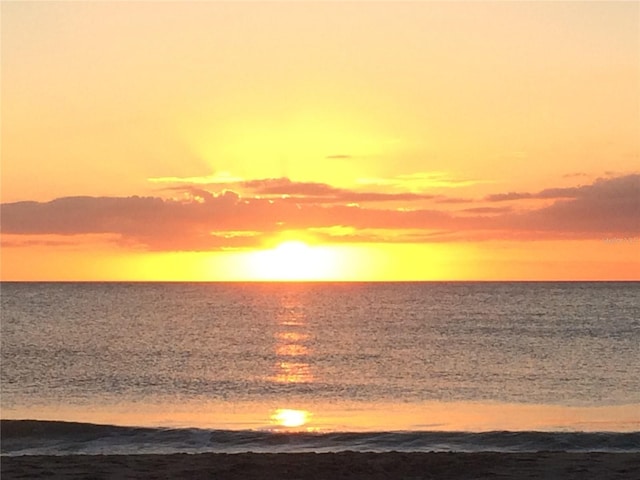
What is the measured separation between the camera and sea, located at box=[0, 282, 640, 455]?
2406 centimetres

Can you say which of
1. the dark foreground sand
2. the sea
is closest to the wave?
the sea

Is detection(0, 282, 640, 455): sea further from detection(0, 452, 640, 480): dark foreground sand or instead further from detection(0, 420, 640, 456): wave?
detection(0, 452, 640, 480): dark foreground sand

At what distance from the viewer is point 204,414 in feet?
98.5

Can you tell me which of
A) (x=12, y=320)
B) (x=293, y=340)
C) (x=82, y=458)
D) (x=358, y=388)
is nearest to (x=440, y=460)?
(x=82, y=458)

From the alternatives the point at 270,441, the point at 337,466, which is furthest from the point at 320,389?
the point at 337,466

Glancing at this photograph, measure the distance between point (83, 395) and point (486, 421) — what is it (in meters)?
15.7

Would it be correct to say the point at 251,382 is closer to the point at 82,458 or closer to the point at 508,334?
the point at 82,458

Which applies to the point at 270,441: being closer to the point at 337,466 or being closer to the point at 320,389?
the point at 337,466

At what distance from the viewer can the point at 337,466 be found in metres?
17.6

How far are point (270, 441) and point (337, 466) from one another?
6.43 meters

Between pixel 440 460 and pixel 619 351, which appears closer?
pixel 440 460

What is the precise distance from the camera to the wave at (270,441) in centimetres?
2277

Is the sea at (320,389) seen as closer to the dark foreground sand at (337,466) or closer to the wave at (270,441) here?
the wave at (270,441)

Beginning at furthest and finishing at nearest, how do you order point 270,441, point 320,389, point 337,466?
point 320,389 → point 270,441 → point 337,466
